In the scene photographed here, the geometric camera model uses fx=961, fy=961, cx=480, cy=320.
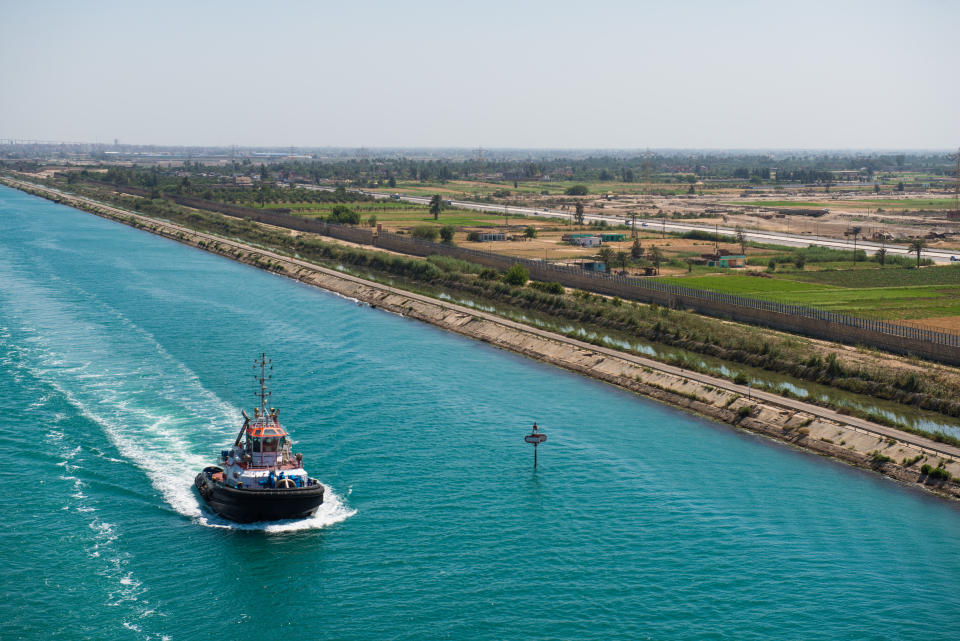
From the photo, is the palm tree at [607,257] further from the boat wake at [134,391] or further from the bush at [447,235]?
the boat wake at [134,391]

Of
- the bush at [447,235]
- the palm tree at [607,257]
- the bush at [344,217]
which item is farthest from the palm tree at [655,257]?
the bush at [344,217]

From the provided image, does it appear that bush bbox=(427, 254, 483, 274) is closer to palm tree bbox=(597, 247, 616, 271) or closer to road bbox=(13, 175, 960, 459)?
road bbox=(13, 175, 960, 459)

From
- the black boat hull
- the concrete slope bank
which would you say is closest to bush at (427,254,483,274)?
the concrete slope bank

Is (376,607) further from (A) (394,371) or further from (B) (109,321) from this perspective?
(B) (109,321)

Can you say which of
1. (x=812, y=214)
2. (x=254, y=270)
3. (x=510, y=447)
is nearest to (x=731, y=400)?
(x=510, y=447)

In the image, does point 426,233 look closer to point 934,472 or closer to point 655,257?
point 655,257
